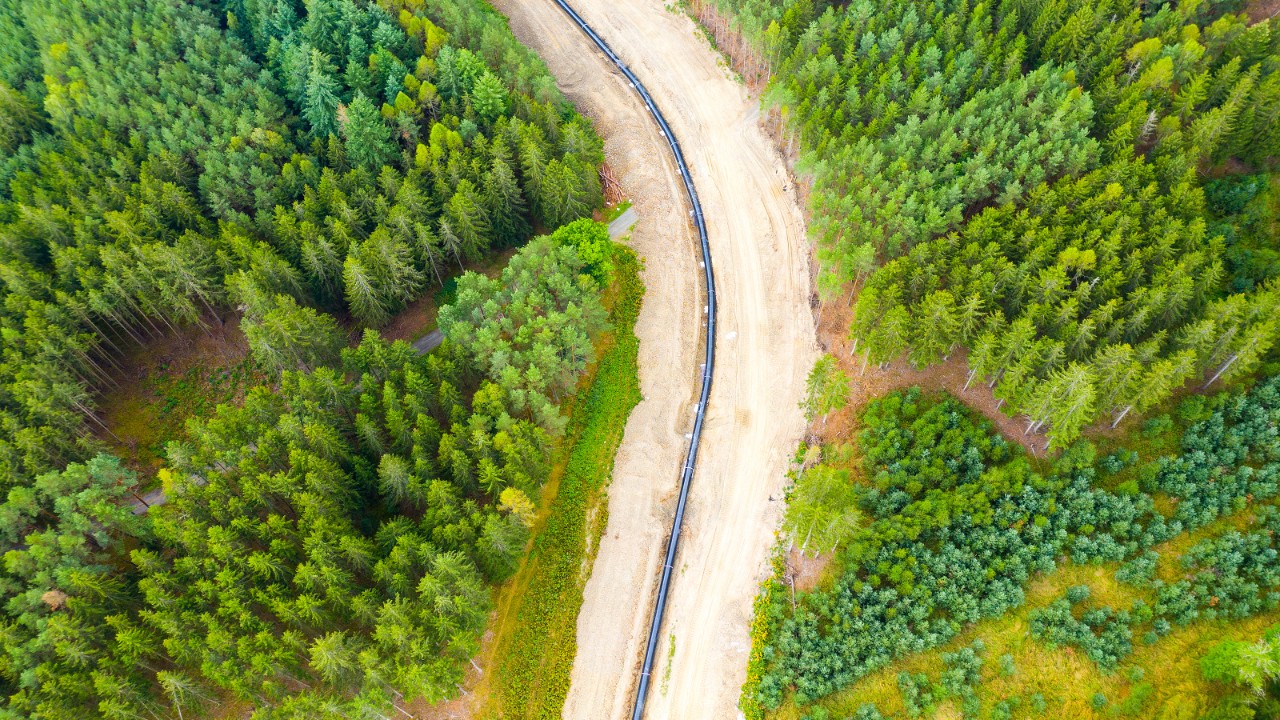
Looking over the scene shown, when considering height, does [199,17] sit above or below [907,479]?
above

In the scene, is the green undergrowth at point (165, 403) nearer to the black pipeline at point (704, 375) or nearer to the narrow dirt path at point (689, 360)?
the narrow dirt path at point (689, 360)

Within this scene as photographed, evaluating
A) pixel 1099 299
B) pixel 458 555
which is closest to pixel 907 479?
pixel 1099 299

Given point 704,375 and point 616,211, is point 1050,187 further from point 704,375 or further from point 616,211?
point 616,211

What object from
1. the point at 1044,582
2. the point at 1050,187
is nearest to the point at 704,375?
the point at 1044,582

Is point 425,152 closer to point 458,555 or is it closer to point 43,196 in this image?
point 43,196

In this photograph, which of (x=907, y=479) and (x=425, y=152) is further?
(x=425, y=152)

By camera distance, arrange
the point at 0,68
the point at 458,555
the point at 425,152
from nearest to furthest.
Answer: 1. the point at 458,555
2. the point at 425,152
3. the point at 0,68

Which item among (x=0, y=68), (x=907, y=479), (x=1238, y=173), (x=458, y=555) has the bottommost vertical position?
(x=458, y=555)
